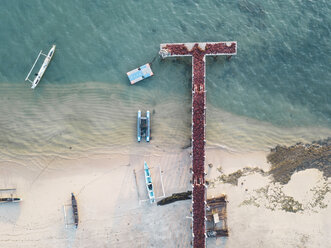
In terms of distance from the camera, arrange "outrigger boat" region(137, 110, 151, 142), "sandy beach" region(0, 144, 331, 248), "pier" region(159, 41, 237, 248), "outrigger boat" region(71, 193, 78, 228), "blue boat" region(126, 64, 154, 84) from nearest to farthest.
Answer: "pier" region(159, 41, 237, 248) < "outrigger boat" region(71, 193, 78, 228) < "sandy beach" region(0, 144, 331, 248) < "outrigger boat" region(137, 110, 151, 142) < "blue boat" region(126, 64, 154, 84)

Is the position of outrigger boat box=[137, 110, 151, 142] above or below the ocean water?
below

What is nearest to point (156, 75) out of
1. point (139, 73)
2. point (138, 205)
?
point (139, 73)

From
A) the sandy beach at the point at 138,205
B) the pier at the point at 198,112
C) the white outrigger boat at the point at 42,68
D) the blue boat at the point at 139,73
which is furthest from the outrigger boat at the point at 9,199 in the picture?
the pier at the point at 198,112

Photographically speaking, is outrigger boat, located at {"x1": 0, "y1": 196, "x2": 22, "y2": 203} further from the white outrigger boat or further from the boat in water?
the white outrigger boat

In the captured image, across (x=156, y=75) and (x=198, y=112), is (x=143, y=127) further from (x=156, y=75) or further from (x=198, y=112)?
(x=198, y=112)

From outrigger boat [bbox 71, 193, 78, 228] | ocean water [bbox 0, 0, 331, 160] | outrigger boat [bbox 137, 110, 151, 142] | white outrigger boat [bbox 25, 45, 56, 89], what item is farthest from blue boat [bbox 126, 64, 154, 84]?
outrigger boat [bbox 71, 193, 78, 228]

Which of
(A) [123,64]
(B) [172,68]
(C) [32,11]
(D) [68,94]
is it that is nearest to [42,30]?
(C) [32,11]

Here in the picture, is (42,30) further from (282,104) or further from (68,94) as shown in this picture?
(282,104)
